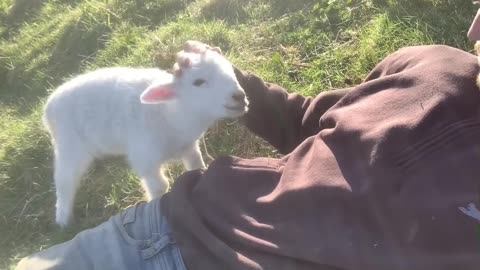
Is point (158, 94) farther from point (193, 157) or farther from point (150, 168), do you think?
point (193, 157)

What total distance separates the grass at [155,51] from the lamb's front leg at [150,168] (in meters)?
0.56

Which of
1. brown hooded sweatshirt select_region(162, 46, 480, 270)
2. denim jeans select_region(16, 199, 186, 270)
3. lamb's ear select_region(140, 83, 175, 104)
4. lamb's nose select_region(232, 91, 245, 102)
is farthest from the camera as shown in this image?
lamb's ear select_region(140, 83, 175, 104)

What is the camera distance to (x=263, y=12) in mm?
4938

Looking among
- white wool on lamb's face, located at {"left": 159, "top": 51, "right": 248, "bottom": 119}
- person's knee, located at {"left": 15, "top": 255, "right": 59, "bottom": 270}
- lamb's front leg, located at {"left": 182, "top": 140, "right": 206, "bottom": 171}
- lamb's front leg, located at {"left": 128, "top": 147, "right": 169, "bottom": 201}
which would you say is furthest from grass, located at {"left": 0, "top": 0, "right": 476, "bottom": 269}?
person's knee, located at {"left": 15, "top": 255, "right": 59, "bottom": 270}

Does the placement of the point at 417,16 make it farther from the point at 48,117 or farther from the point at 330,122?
the point at 48,117

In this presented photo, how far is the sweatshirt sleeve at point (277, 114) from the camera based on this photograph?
9.71 feet

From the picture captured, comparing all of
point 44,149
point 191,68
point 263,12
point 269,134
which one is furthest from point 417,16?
point 44,149

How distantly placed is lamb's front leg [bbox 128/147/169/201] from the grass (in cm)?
56

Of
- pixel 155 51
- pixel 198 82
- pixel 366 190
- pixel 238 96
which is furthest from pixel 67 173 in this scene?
pixel 366 190

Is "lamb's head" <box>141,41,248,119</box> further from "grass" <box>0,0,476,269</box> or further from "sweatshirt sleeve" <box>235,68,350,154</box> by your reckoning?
"grass" <box>0,0,476,269</box>

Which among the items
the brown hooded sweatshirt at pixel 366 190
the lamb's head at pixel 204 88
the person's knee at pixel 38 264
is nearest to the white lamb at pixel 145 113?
the lamb's head at pixel 204 88

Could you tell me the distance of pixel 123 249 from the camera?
2299 mm

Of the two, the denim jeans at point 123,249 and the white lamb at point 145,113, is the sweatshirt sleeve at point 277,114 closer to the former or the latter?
the white lamb at point 145,113

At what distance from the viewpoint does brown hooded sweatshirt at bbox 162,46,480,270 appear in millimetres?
1944
